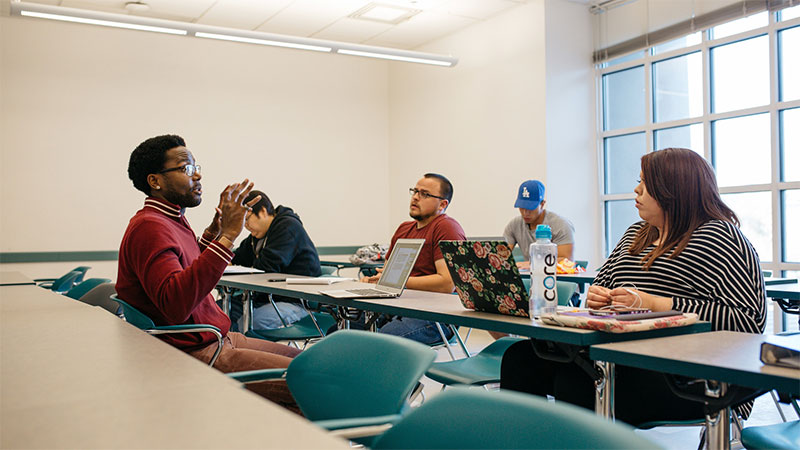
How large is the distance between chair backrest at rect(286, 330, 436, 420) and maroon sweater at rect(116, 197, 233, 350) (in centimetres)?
71

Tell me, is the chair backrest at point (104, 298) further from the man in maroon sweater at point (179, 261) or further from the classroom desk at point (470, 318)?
the man in maroon sweater at point (179, 261)

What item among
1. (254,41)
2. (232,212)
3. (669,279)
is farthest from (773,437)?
(254,41)

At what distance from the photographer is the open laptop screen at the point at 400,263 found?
2.88m

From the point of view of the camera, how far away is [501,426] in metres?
0.97

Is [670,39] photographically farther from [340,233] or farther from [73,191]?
[73,191]

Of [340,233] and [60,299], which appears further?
[340,233]

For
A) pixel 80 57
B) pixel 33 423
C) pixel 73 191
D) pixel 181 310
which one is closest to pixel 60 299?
pixel 181 310

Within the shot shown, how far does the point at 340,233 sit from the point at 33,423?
759 centimetres

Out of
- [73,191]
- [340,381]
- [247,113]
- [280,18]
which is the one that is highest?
[280,18]

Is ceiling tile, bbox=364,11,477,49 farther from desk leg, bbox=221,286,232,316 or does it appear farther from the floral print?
the floral print

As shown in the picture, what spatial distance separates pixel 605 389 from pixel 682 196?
80 cm

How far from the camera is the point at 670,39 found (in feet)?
19.8

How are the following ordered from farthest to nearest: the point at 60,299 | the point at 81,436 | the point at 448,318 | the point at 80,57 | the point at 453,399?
the point at 80,57, the point at 60,299, the point at 448,318, the point at 453,399, the point at 81,436

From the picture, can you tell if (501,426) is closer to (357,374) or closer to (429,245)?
(357,374)
